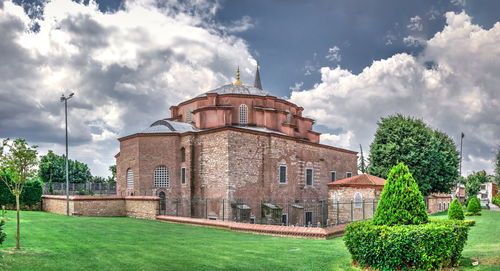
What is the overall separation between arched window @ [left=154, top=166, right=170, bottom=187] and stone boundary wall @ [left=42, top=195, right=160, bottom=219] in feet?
11.0

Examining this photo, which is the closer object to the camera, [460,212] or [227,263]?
[227,263]

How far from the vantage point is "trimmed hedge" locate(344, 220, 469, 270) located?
292 inches

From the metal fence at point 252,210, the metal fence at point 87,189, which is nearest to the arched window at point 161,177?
the metal fence at point 252,210

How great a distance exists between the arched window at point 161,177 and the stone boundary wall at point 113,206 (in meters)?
3.35

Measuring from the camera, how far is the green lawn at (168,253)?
810cm

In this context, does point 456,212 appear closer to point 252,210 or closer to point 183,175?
point 252,210

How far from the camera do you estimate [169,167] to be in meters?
24.7

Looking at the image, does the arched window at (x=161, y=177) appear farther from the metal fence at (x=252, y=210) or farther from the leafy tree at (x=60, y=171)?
the leafy tree at (x=60, y=171)

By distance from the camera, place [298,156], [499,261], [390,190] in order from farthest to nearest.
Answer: [298,156] → [390,190] → [499,261]

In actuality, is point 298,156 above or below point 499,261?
above

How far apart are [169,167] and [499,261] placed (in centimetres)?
1988

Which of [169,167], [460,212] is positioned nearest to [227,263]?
[460,212]

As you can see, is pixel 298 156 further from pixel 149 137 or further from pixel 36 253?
pixel 36 253

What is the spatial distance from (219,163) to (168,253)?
14165 millimetres
